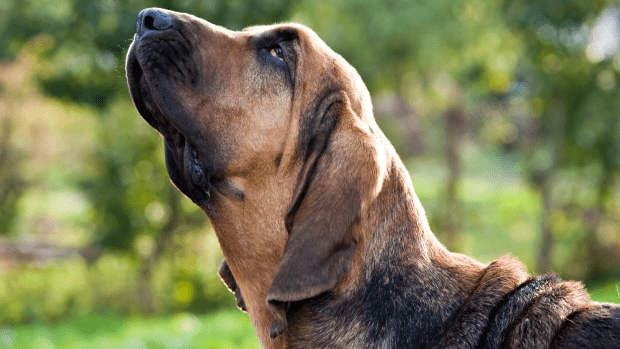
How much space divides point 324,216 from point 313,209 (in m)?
0.09

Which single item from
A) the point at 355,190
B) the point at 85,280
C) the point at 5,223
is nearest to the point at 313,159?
the point at 355,190

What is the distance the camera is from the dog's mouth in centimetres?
308

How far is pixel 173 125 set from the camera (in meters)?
3.11

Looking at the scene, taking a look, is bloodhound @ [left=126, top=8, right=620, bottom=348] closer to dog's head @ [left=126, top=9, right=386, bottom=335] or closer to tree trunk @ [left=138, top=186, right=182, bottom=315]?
dog's head @ [left=126, top=9, right=386, bottom=335]

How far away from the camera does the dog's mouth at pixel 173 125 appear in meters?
3.08

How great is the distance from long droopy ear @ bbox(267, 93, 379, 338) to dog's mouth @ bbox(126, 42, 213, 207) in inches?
24.2

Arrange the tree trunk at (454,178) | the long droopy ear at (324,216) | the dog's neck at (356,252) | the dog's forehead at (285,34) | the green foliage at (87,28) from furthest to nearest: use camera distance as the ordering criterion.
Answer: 1. the tree trunk at (454,178)
2. the green foliage at (87,28)
3. the dog's forehead at (285,34)
4. the dog's neck at (356,252)
5. the long droopy ear at (324,216)

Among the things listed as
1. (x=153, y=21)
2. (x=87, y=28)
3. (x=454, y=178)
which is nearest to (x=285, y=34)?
(x=153, y=21)

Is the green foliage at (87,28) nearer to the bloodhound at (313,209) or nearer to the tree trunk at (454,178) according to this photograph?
the bloodhound at (313,209)

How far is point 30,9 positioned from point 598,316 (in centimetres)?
1407

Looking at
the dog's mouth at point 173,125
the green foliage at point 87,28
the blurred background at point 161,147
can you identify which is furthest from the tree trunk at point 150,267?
the dog's mouth at point 173,125

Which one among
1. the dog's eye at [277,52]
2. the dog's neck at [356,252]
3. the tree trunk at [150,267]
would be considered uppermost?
the dog's eye at [277,52]

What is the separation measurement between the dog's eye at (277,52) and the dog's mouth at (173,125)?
0.64 meters

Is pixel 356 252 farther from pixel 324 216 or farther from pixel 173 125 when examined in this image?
pixel 173 125
